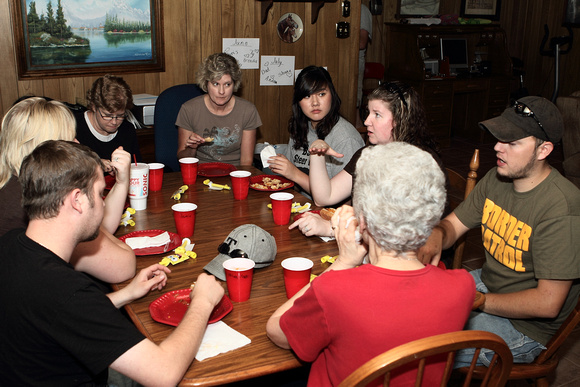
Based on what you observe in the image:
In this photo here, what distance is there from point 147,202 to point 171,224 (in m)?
0.33

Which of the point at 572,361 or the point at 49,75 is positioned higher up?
the point at 49,75

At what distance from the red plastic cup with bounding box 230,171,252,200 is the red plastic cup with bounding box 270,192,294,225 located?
1.02ft

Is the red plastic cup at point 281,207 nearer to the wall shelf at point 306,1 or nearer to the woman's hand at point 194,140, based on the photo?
the woman's hand at point 194,140

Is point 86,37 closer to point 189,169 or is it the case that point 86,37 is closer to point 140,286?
point 189,169

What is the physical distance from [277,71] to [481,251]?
2037mm

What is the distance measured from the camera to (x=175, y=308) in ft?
5.01

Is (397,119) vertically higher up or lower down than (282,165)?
higher up

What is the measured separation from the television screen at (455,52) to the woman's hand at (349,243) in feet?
20.2

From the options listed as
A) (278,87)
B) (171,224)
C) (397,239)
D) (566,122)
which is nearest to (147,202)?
(171,224)

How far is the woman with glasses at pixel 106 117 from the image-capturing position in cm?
274

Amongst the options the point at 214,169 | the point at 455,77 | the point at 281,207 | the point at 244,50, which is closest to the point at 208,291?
the point at 281,207

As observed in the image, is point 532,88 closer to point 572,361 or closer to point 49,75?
point 572,361

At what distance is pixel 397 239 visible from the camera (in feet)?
3.90

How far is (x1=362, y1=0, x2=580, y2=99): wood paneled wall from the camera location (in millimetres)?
7168
